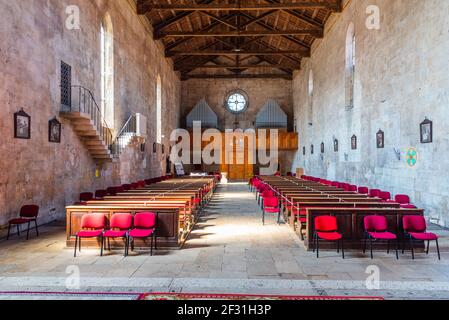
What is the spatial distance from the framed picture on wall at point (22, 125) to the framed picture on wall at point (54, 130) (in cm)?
99

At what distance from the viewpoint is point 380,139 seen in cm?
1267

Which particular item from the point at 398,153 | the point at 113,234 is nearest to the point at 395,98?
the point at 398,153

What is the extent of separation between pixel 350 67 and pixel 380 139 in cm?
520

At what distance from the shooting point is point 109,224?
6.95 meters

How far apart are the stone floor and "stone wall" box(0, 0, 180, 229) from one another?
6.14 feet

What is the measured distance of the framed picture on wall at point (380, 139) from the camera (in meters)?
12.5

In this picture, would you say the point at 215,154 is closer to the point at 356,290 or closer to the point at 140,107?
the point at 140,107

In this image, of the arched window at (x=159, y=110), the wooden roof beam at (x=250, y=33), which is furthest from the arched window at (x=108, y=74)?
the arched window at (x=159, y=110)

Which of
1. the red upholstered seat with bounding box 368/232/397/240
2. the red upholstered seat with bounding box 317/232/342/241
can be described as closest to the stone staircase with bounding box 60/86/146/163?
the red upholstered seat with bounding box 317/232/342/241

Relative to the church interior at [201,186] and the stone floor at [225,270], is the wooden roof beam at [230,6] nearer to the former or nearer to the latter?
the church interior at [201,186]

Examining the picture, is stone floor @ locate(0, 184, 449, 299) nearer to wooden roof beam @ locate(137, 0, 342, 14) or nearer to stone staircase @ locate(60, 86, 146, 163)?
stone staircase @ locate(60, 86, 146, 163)

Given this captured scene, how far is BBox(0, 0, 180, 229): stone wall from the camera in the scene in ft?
26.0

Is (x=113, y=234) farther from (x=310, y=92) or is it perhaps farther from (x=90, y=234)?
(x=310, y=92)
